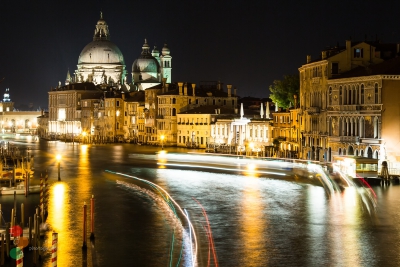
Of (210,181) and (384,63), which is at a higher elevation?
(384,63)

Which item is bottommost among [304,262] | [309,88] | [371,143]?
[304,262]

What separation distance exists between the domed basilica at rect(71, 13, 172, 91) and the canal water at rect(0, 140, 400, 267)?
75337 mm

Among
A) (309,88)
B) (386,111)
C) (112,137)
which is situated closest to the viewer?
(386,111)

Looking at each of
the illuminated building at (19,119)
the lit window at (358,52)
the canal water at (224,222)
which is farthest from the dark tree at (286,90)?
the illuminated building at (19,119)

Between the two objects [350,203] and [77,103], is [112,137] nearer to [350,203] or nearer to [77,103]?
[77,103]

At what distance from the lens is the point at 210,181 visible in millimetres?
38375

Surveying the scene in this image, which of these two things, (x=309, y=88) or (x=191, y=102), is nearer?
(x=309, y=88)

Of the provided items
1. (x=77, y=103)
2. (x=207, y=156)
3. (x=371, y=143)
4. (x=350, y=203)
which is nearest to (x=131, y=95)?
(x=77, y=103)

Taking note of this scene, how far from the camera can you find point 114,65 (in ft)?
415

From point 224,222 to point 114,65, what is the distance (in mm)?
103440

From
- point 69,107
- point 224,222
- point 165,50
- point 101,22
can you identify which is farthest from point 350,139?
point 101,22

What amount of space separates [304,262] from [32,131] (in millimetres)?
133352

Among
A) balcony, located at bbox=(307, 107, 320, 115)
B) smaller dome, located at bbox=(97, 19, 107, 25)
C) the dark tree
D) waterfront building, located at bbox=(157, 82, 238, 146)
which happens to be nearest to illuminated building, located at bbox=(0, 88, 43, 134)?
smaller dome, located at bbox=(97, 19, 107, 25)

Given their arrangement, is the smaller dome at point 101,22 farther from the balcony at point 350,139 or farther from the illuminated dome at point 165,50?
the balcony at point 350,139
